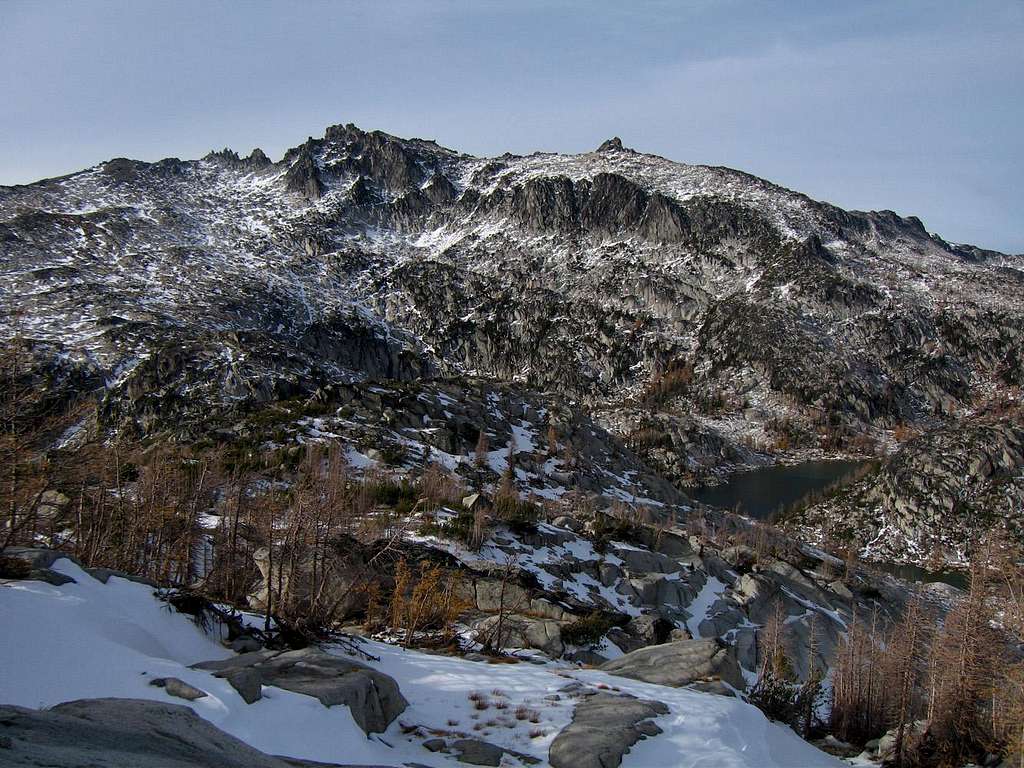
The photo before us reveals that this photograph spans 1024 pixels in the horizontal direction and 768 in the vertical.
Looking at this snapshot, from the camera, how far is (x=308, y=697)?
1397 centimetres

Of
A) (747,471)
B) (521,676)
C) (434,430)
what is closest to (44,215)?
(434,430)

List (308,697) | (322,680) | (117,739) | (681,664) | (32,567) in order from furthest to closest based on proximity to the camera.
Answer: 1. (681,664)
2. (32,567)
3. (322,680)
4. (308,697)
5. (117,739)

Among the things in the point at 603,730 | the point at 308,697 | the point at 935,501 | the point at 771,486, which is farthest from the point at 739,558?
the point at 771,486

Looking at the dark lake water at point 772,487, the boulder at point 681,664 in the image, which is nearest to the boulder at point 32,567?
the boulder at point 681,664

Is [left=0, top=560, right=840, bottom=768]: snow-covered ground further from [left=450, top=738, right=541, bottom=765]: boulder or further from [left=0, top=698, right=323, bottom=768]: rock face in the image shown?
[left=0, top=698, right=323, bottom=768]: rock face

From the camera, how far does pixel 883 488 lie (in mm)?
126438

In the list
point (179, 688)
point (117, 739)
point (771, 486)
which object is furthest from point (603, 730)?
point (771, 486)

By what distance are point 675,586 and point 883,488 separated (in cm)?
10087

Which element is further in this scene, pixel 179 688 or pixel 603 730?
pixel 603 730

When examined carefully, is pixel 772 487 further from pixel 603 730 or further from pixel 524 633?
pixel 603 730

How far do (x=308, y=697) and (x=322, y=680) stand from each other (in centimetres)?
134

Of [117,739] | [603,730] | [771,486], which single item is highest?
[117,739]

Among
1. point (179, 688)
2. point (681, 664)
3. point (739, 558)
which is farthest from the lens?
point (739, 558)

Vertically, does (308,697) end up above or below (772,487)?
above
